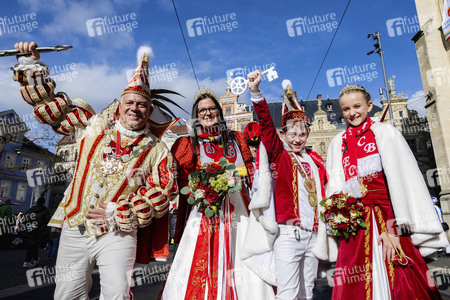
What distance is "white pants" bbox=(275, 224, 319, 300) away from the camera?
2943 millimetres

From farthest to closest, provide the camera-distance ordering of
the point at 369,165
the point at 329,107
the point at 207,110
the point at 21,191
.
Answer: the point at 329,107 < the point at 21,191 < the point at 207,110 < the point at 369,165

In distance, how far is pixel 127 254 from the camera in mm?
2475

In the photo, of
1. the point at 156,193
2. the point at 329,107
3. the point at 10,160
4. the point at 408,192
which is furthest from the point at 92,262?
the point at 329,107

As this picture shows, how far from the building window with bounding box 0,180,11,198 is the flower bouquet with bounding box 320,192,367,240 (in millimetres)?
37561

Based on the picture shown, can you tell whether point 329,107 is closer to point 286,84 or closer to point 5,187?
point 5,187

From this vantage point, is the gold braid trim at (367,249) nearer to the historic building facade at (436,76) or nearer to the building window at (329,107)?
the historic building facade at (436,76)

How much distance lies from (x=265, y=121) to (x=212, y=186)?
2.98 feet

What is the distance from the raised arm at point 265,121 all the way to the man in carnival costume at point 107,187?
1.07 meters

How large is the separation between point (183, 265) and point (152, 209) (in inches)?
37.7

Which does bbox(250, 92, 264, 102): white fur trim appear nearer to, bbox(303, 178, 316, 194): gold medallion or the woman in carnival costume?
the woman in carnival costume


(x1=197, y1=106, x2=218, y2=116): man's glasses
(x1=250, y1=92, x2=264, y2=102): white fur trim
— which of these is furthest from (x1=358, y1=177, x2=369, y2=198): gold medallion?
(x1=197, y1=106, x2=218, y2=116): man's glasses

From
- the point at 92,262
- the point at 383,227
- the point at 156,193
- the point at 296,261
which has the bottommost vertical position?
the point at 296,261

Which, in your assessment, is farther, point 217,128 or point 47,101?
point 217,128

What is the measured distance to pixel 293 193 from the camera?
3320 millimetres
